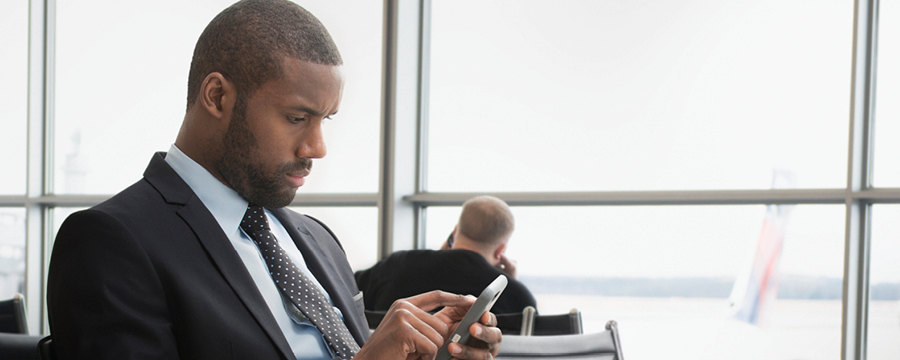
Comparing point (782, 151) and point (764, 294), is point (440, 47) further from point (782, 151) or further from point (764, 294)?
point (764, 294)

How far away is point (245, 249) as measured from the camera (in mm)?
1085

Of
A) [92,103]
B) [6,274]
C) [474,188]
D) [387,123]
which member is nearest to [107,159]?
[92,103]

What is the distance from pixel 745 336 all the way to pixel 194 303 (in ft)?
9.29

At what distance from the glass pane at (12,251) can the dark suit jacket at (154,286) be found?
4.55 meters

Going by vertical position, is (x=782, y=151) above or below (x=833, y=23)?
below

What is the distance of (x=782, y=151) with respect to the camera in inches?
122

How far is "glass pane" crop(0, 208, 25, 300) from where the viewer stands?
483 cm

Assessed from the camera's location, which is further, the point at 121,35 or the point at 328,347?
the point at 121,35

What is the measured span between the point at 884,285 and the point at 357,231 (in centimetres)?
253

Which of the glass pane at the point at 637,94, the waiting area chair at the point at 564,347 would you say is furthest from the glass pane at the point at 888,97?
the waiting area chair at the point at 564,347

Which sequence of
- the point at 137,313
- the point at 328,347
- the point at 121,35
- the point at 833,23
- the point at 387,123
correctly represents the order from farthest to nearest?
the point at 121,35, the point at 387,123, the point at 833,23, the point at 328,347, the point at 137,313

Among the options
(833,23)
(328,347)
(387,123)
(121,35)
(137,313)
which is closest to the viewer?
(137,313)

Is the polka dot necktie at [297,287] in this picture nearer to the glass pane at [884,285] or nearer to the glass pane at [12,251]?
the glass pane at [884,285]

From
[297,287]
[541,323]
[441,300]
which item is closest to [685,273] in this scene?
[541,323]
